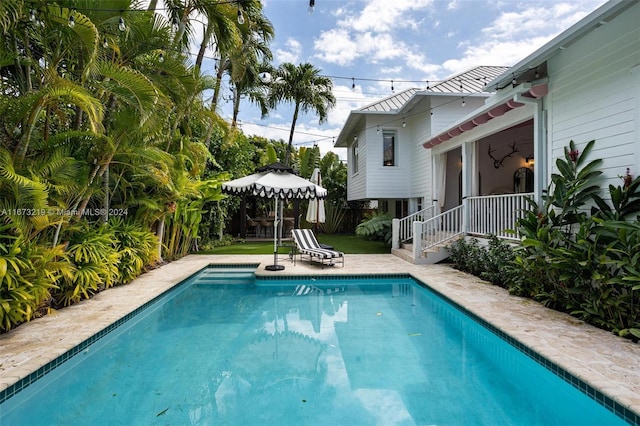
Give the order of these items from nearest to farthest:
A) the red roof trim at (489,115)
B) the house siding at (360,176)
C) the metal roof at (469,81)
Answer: the red roof trim at (489,115) < the metal roof at (469,81) < the house siding at (360,176)

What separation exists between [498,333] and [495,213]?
475 cm

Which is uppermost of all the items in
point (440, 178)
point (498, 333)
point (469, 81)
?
point (469, 81)

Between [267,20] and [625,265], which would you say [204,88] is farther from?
[625,265]

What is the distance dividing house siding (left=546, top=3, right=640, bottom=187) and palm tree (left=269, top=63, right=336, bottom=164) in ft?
41.6

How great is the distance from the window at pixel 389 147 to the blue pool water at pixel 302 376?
8826 mm

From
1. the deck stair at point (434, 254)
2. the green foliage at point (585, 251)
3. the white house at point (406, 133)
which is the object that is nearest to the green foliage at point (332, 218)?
the white house at point (406, 133)

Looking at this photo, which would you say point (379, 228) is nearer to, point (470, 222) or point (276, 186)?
point (470, 222)

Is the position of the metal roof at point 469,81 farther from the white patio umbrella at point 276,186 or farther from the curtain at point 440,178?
the white patio umbrella at point 276,186

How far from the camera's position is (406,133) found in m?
14.3

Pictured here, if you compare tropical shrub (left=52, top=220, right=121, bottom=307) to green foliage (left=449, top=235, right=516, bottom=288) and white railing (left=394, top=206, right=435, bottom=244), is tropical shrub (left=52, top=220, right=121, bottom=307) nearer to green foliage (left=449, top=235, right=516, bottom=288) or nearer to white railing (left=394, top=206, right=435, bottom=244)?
green foliage (left=449, top=235, right=516, bottom=288)

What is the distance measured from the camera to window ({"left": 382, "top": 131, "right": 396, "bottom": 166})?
14320 mm

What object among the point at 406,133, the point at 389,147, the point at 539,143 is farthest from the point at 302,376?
the point at 406,133

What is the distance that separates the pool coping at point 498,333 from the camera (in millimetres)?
3354

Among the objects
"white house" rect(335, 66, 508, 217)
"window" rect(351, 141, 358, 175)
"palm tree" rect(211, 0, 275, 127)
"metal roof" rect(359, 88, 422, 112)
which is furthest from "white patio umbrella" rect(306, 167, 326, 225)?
"palm tree" rect(211, 0, 275, 127)
